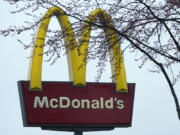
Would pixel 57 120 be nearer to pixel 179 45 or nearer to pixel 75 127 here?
pixel 75 127

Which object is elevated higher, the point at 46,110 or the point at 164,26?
the point at 164,26

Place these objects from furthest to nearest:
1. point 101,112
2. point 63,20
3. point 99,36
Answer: point 101,112 → point 63,20 → point 99,36

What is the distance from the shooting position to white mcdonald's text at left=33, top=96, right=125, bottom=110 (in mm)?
20406

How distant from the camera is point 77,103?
2081 cm

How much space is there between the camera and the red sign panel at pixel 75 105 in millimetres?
20297

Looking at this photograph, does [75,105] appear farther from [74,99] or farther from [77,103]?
[74,99]

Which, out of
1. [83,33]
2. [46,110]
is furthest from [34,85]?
[83,33]

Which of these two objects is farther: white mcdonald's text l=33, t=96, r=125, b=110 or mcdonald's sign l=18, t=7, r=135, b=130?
white mcdonald's text l=33, t=96, r=125, b=110

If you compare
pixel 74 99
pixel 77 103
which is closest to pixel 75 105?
pixel 77 103

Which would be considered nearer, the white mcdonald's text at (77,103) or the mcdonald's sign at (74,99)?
the mcdonald's sign at (74,99)

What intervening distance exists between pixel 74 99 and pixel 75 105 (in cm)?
25

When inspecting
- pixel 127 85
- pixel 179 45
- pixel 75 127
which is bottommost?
pixel 75 127

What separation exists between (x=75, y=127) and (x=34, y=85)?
97.4 inches

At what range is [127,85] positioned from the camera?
→ 21.6 m
